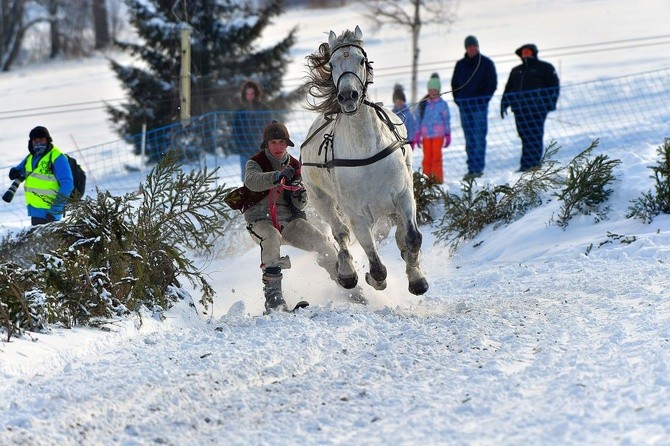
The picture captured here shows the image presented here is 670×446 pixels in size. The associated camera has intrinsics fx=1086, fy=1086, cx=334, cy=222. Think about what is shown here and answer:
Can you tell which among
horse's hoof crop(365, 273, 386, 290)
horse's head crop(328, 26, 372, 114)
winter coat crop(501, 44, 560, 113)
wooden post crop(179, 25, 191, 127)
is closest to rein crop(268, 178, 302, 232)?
horse's hoof crop(365, 273, 386, 290)

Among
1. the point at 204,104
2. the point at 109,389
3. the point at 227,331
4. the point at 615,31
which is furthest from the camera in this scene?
the point at 615,31

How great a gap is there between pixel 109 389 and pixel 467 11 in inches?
1612

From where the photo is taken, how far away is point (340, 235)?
29.3 ft

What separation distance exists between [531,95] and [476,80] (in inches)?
32.9

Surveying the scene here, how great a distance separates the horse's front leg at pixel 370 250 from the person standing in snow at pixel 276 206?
0.67m

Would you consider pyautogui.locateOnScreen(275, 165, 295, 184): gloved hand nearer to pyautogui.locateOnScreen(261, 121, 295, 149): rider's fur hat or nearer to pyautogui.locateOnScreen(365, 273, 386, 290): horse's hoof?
pyautogui.locateOnScreen(261, 121, 295, 149): rider's fur hat

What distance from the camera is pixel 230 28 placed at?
62.9ft

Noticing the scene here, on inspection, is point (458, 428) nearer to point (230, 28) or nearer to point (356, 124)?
point (356, 124)

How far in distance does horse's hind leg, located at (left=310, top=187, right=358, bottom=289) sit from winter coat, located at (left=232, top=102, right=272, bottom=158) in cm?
572

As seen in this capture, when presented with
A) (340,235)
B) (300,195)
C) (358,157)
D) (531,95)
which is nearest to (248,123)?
(531,95)

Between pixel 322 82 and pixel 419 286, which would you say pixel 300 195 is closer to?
pixel 322 82

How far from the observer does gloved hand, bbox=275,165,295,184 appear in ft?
28.3

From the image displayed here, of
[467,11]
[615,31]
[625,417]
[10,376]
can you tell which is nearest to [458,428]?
[625,417]

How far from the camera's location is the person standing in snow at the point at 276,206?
8766mm
